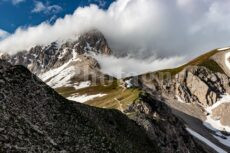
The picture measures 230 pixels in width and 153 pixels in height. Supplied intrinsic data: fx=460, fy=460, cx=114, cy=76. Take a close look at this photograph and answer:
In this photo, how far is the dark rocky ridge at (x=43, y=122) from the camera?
119 ft

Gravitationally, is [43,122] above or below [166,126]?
above

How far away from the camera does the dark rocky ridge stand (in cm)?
3634

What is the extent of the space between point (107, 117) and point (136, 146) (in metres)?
5.13

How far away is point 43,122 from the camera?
134 ft

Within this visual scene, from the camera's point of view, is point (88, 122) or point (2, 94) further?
point (88, 122)

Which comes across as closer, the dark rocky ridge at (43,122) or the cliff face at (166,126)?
the dark rocky ridge at (43,122)

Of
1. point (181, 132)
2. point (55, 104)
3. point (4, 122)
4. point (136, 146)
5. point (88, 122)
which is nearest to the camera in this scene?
point (4, 122)

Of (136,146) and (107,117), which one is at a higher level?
(107,117)

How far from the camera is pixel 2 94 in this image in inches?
1544

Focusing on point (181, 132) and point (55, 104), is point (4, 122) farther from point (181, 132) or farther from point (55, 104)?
point (181, 132)

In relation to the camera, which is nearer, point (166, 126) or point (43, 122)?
point (43, 122)

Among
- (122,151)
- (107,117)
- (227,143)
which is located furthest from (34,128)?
(227,143)

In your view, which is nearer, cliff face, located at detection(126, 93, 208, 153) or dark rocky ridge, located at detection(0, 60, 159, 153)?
dark rocky ridge, located at detection(0, 60, 159, 153)

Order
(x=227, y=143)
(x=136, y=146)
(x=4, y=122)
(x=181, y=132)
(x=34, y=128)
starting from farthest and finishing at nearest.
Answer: (x=227, y=143) → (x=181, y=132) → (x=136, y=146) → (x=34, y=128) → (x=4, y=122)
